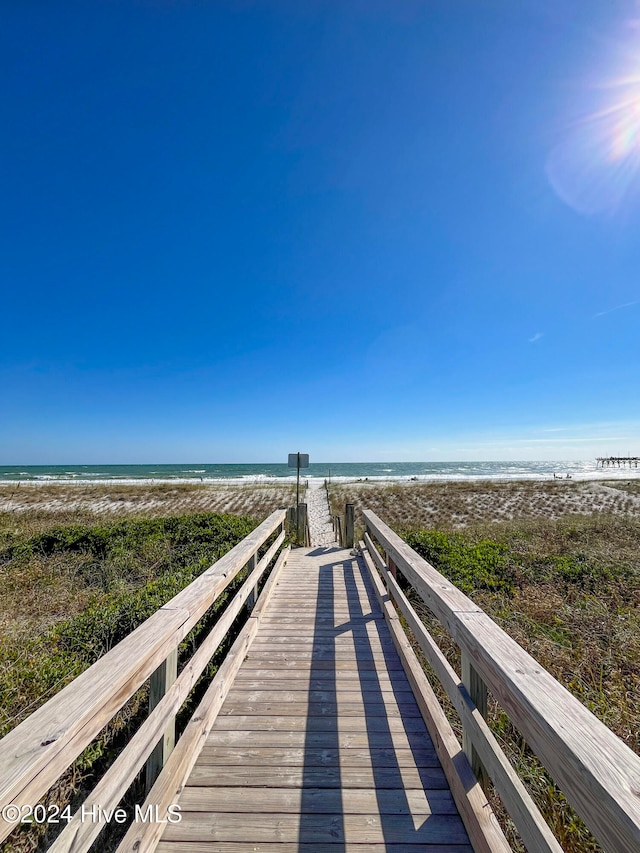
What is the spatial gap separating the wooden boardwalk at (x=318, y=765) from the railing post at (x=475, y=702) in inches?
9.7

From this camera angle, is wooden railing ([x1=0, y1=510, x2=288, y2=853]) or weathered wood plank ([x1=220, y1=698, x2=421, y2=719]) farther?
weathered wood plank ([x1=220, y1=698, x2=421, y2=719])

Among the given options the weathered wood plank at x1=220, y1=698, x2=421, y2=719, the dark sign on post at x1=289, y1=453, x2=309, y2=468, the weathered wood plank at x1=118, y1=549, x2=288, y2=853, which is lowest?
the weathered wood plank at x1=220, y1=698, x2=421, y2=719

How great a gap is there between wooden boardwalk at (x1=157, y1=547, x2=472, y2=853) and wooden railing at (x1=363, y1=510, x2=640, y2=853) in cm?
46

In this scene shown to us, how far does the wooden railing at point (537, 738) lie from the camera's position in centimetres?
95

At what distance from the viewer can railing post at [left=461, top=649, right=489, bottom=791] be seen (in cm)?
190

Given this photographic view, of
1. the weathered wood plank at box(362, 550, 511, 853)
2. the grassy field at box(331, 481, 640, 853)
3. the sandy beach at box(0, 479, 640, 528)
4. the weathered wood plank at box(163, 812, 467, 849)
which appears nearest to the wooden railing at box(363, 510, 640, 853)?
the weathered wood plank at box(362, 550, 511, 853)

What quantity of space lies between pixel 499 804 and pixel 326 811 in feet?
3.90

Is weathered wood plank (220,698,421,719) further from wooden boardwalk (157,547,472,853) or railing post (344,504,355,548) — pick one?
railing post (344,504,355,548)

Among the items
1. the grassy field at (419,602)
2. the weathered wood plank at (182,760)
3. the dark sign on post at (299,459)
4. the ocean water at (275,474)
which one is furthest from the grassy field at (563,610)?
the ocean water at (275,474)

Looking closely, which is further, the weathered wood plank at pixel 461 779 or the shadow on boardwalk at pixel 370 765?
the shadow on boardwalk at pixel 370 765

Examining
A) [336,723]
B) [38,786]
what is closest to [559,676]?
[336,723]

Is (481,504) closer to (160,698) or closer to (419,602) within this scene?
(419,602)

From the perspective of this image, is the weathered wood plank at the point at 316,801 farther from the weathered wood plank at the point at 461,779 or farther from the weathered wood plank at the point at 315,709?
the weathered wood plank at the point at 315,709

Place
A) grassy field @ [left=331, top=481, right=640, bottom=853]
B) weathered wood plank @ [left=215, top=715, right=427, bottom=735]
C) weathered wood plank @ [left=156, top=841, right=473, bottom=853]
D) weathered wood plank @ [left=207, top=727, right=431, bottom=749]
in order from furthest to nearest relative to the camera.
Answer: grassy field @ [left=331, top=481, right=640, bottom=853]
weathered wood plank @ [left=215, top=715, right=427, bottom=735]
weathered wood plank @ [left=207, top=727, right=431, bottom=749]
weathered wood plank @ [left=156, top=841, right=473, bottom=853]
